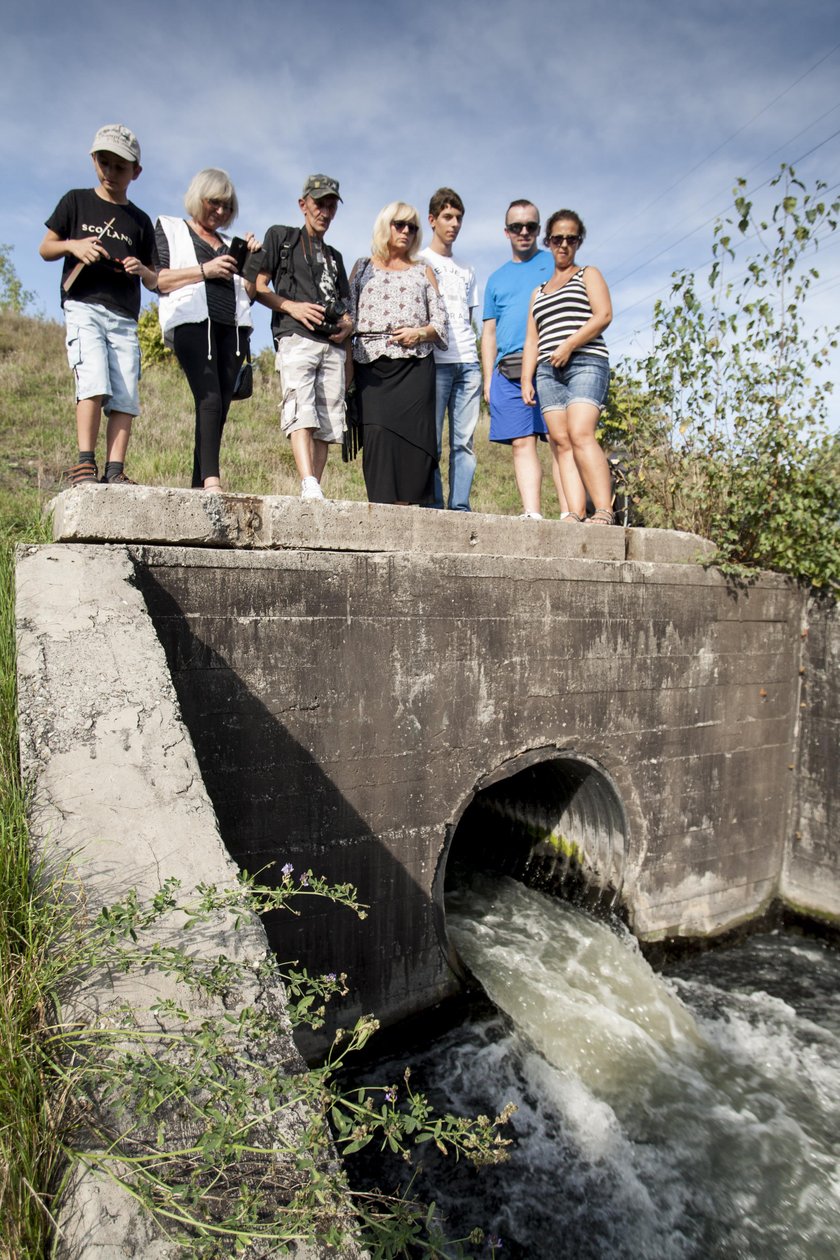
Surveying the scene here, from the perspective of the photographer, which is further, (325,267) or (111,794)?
(325,267)

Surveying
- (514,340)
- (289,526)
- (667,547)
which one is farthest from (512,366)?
(289,526)

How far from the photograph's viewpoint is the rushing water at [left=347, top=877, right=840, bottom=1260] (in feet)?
11.1

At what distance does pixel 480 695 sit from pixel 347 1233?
310 centimetres

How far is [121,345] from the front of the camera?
4.14 meters

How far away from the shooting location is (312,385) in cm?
464

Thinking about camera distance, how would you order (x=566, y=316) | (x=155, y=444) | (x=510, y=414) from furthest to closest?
(x=155, y=444) → (x=510, y=414) → (x=566, y=316)

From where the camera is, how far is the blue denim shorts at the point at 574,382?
Answer: 524 cm

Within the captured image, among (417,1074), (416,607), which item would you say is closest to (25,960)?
(416,607)

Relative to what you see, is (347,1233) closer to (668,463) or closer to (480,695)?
(480,695)

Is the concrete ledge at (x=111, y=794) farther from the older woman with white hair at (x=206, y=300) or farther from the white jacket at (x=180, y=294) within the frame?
the white jacket at (x=180, y=294)

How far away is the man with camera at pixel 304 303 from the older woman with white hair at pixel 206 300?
16 cm

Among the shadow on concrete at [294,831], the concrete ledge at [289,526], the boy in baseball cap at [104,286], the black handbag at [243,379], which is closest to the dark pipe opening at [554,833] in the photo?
the shadow on concrete at [294,831]

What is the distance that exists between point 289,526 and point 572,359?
8.37 feet

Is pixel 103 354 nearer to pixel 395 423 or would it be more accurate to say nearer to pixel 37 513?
pixel 37 513
